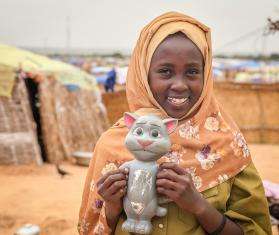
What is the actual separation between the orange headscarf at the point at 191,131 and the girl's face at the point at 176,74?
0.08ft

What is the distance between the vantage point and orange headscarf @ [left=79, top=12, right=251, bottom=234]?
1730 mm

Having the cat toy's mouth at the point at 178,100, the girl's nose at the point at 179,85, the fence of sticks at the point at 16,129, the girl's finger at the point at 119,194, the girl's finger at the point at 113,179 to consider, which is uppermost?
the girl's nose at the point at 179,85

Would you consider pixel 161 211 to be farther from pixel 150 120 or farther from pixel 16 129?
pixel 16 129

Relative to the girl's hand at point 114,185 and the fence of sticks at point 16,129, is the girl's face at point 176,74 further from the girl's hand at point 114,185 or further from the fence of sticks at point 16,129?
the fence of sticks at point 16,129

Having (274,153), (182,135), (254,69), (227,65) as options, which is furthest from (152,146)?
(227,65)

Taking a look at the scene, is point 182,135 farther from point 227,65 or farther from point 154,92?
point 227,65

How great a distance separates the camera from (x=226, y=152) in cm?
176

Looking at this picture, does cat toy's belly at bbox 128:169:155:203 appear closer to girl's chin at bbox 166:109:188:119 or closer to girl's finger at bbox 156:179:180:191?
girl's finger at bbox 156:179:180:191

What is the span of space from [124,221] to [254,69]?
110ft

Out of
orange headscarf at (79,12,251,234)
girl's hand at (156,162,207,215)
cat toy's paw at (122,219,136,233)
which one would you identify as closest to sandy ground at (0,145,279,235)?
orange headscarf at (79,12,251,234)

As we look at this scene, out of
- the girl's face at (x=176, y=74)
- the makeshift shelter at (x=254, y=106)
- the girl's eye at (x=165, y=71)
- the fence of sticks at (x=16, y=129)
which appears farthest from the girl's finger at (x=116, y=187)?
the makeshift shelter at (x=254, y=106)

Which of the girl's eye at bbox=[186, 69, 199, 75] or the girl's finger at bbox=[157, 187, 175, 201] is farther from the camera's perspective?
the girl's eye at bbox=[186, 69, 199, 75]

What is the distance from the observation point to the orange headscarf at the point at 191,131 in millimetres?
1730

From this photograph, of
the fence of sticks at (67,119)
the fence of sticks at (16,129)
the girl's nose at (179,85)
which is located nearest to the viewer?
the girl's nose at (179,85)
